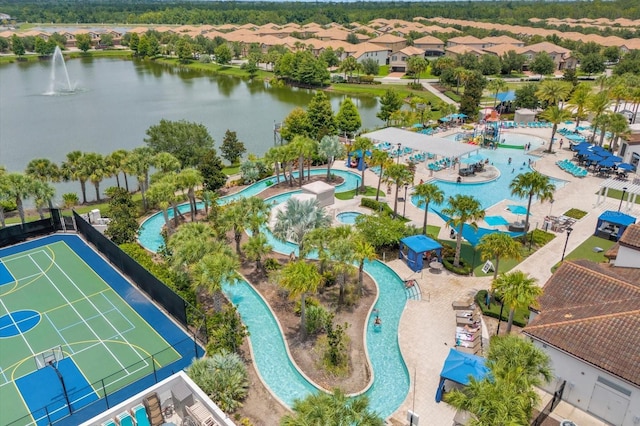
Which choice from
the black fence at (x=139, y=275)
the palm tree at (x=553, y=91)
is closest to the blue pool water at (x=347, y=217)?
the black fence at (x=139, y=275)

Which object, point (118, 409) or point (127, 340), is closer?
point (118, 409)

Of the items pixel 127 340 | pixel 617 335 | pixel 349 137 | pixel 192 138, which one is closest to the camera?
pixel 617 335

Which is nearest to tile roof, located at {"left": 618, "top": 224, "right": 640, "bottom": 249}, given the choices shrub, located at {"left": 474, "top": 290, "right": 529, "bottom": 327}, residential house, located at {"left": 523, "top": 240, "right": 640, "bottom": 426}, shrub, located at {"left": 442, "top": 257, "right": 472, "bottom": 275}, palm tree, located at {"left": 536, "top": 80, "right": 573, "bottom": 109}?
residential house, located at {"left": 523, "top": 240, "right": 640, "bottom": 426}

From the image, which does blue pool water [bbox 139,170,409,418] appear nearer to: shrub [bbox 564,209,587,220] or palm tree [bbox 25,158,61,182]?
shrub [bbox 564,209,587,220]

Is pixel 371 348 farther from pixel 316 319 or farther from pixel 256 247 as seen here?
pixel 256 247

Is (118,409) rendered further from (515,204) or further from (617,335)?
(515,204)

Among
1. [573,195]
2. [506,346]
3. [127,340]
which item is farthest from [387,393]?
[573,195]

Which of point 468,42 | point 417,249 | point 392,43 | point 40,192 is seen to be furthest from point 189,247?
point 468,42
